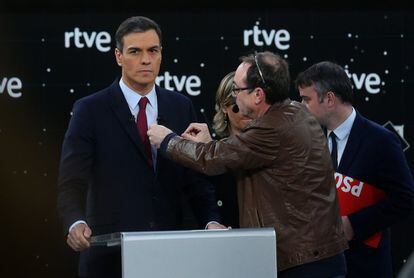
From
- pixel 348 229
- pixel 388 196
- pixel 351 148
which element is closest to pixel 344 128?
pixel 351 148

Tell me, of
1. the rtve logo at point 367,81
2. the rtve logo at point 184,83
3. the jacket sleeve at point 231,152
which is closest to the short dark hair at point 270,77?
the jacket sleeve at point 231,152

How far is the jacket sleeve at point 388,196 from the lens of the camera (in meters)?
5.64

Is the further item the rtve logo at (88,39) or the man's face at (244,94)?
the rtve logo at (88,39)

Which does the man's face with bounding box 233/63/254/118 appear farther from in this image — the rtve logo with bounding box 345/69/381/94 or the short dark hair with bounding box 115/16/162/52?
the rtve logo with bounding box 345/69/381/94

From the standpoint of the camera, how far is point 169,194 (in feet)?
17.7

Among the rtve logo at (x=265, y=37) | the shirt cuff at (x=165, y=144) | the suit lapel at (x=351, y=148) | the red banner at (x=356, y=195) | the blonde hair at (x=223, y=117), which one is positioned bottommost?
the red banner at (x=356, y=195)

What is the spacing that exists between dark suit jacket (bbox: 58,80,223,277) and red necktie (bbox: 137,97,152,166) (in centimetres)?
3

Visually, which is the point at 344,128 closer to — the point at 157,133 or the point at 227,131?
the point at 227,131

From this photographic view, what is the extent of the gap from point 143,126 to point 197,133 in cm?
35

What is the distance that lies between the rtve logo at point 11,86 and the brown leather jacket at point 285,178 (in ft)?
6.78

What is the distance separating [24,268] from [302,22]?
6.82 feet

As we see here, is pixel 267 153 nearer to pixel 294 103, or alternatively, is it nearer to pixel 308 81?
pixel 294 103

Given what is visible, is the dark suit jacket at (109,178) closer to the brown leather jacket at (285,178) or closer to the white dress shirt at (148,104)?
the white dress shirt at (148,104)

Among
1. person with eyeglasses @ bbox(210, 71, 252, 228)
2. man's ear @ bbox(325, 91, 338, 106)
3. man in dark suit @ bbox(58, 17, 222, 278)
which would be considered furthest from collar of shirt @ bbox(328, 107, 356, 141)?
man in dark suit @ bbox(58, 17, 222, 278)
